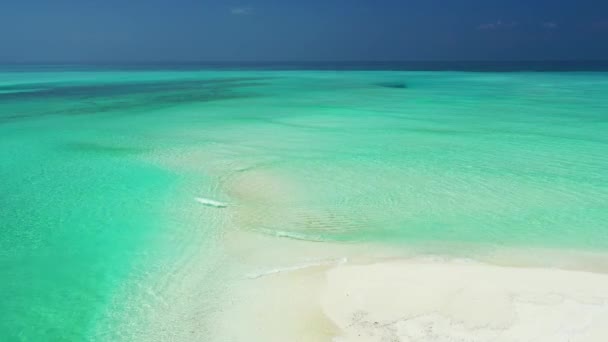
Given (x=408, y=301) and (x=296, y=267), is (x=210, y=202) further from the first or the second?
(x=408, y=301)

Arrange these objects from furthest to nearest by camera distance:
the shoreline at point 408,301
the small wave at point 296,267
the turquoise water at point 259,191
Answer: the turquoise water at point 259,191 → the small wave at point 296,267 → the shoreline at point 408,301

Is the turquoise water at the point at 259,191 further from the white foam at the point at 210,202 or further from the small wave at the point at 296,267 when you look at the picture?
the small wave at the point at 296,267

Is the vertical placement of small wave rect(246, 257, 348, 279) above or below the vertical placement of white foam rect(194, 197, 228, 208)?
below

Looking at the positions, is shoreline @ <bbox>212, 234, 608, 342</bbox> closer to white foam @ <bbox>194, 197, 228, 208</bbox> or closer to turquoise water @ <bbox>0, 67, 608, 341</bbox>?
turquoise water @ <bbox>0, 67, 608, 341</bbox>

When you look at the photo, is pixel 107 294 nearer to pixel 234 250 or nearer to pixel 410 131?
pixel 234 250

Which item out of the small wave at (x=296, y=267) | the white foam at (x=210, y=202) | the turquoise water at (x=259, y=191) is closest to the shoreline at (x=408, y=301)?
the small wave at (x=296, y=267)

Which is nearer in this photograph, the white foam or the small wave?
the small wave

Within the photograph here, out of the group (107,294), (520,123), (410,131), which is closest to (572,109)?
(520,123)

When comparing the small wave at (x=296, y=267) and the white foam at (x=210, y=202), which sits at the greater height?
the white foam at (x=210, y=202)

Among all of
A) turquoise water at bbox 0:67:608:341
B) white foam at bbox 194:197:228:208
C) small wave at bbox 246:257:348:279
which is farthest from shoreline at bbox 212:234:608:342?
white foam at bbox 194:197:228:208
